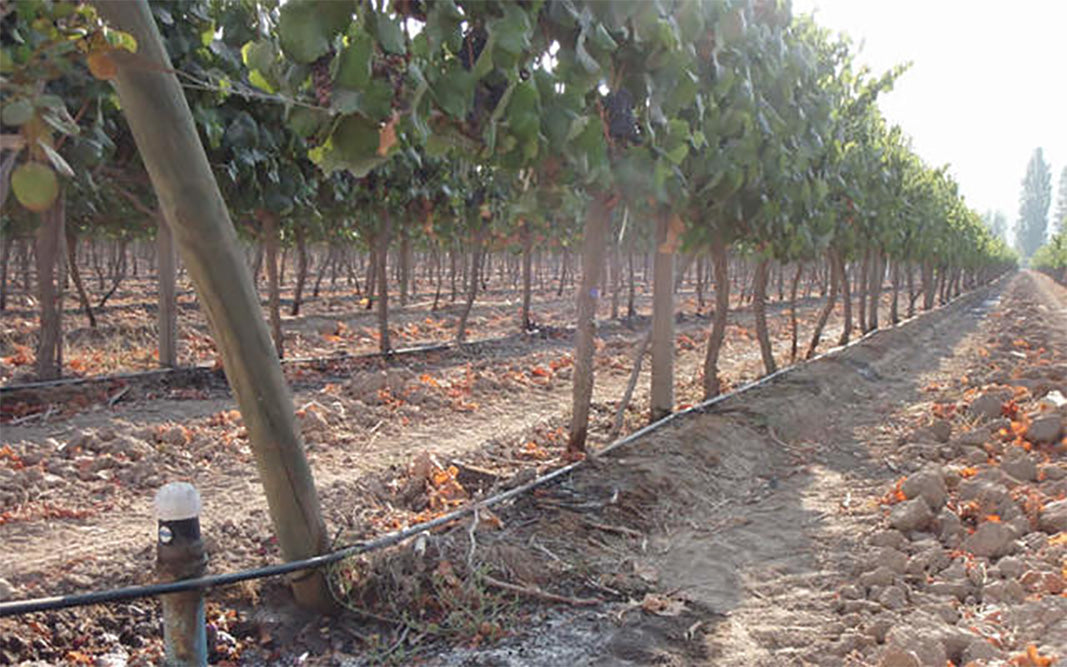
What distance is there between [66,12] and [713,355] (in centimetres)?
790

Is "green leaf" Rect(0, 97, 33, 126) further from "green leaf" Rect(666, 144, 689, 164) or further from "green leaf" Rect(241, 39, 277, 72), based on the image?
"green leaf" Rect(666, 144, 689, 164)

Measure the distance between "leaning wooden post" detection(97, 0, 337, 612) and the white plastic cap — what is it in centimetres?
87

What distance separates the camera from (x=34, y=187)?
1.21m

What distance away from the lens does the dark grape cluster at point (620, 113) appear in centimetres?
499

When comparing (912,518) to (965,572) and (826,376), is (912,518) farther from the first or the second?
(826,376)

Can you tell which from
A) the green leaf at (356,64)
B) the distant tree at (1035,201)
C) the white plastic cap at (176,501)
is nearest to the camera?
the white plastic cap at (176,501)

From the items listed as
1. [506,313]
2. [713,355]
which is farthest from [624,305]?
[713,355]

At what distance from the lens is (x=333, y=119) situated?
12.2 ft

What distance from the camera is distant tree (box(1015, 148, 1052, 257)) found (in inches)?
5522

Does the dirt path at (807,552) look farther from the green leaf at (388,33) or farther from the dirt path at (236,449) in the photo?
the green leaf at (388,33)

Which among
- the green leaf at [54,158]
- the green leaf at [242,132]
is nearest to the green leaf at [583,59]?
the green leaf at [54,158]

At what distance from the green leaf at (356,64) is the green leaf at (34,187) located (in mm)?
2084

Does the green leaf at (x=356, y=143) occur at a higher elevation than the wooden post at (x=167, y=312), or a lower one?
higher

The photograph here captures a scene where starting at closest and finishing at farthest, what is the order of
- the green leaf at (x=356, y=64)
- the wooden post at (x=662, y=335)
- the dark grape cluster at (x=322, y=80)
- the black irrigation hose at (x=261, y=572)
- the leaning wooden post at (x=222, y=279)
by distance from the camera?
the black irrigation hose at (x=261, y=572) → the leaning wooden post at (x=222, y=279) → the green leaf at (x=356, y=64) → the dark grape cluster at (x=322, y=80) → the wooden post at (x=662, y=335)
